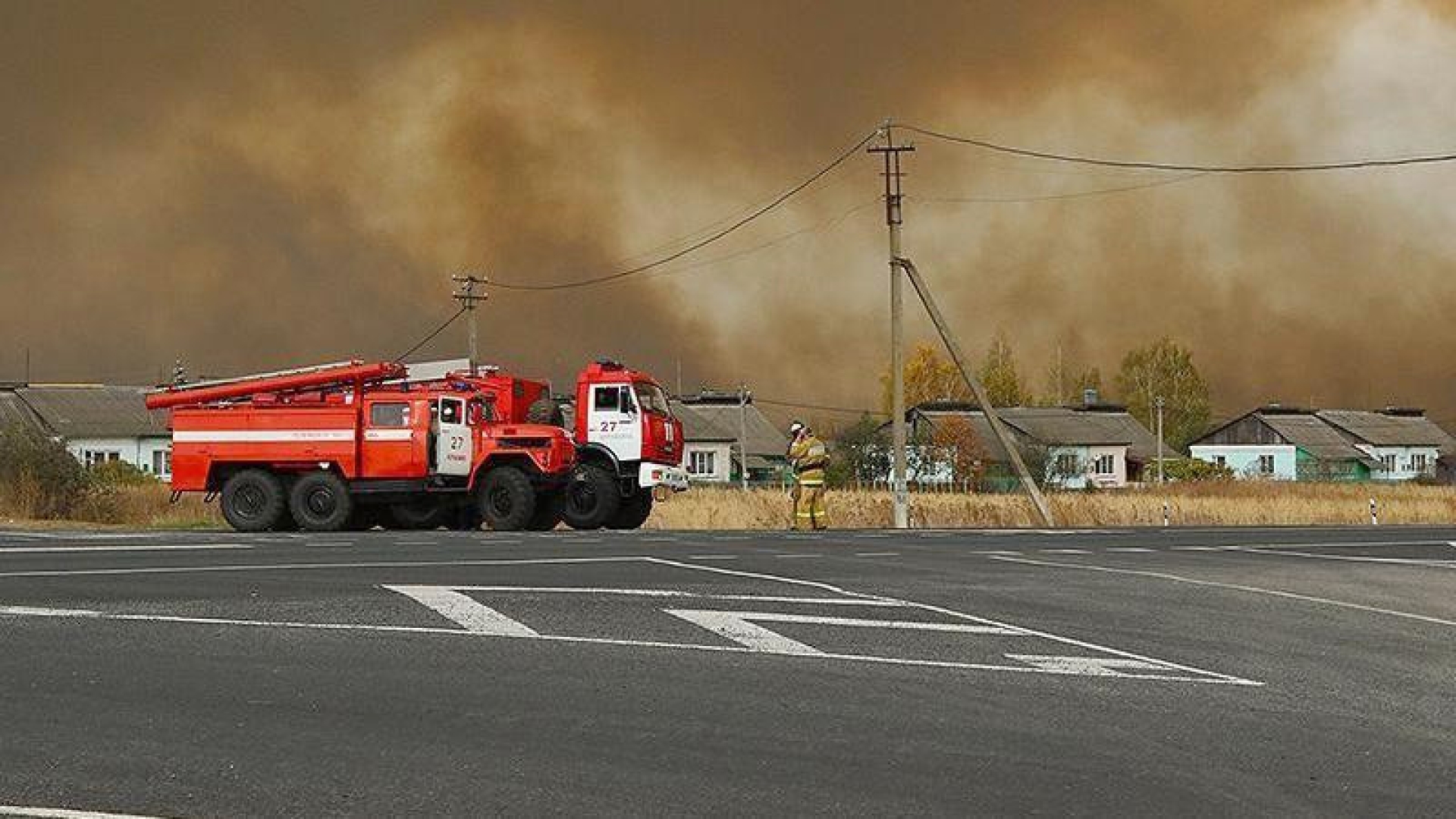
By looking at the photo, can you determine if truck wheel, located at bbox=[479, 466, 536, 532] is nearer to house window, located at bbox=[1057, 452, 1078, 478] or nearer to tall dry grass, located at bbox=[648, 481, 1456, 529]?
tall dry grass, located at bbox=[648, 481, 1456, 529]

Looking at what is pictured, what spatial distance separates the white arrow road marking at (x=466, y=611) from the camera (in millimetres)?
11367

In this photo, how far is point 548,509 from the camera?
31844 mm

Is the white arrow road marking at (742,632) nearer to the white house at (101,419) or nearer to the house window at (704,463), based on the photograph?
the white house at (101,419)

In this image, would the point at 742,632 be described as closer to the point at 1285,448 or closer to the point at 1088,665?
the point at 1088,665

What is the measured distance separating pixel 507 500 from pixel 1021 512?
1579 cm

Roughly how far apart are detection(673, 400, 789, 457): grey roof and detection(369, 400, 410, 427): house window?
71880 mm

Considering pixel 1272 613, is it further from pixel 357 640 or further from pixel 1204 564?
pixel 357 640

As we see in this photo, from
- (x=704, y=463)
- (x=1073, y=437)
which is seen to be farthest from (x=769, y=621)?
(x=704, y=463)

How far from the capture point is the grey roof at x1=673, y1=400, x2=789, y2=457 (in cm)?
10612

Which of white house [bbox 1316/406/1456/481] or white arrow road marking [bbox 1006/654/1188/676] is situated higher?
white house [bbox 1316/406/1456/481]

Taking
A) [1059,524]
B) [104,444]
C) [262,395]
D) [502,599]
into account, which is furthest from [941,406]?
[502,599]

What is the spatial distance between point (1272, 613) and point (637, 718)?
7.18 m

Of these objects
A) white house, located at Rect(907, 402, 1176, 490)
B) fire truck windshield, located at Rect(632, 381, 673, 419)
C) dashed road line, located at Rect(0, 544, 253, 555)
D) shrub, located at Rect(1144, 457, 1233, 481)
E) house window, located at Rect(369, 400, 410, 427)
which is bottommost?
dashed road line, located at Rect(0, 544, 253, 555)

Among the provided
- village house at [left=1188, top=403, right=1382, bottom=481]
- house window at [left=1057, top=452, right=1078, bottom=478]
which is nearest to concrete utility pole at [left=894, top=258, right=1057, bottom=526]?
house window at [left=1057, top=452, right=1078, bottom=478]
